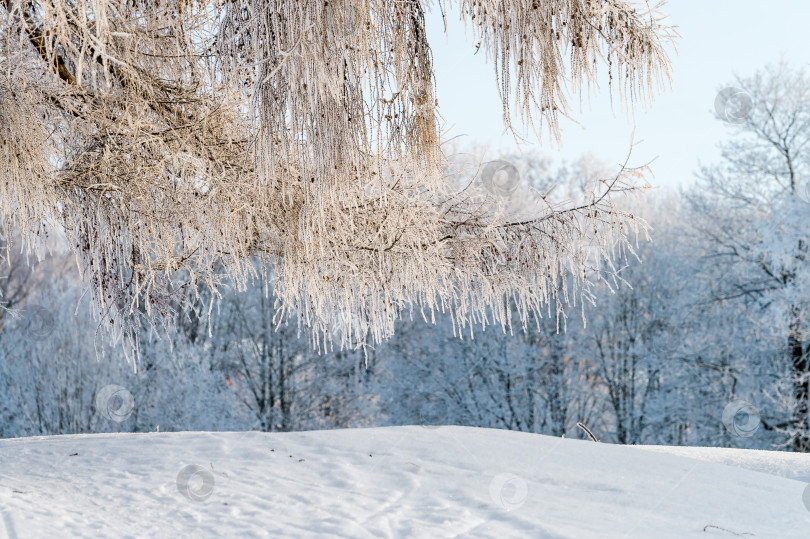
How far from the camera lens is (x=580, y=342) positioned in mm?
16188

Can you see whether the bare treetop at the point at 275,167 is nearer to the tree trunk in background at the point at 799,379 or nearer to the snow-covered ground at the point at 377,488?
the snow-covered ground at the point at 377,488

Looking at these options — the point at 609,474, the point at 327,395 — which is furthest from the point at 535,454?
the point at 327,395

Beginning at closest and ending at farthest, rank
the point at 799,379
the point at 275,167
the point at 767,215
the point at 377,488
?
1. the point at 275,167
2. the point at 377,488
3. the point at 799,379
4. the point at 767,215

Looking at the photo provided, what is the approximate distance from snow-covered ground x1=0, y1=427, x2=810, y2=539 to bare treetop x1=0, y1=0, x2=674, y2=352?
1046 mm

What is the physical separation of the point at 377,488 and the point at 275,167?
7.52 feet

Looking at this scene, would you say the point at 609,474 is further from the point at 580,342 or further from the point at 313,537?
the point at 580,342

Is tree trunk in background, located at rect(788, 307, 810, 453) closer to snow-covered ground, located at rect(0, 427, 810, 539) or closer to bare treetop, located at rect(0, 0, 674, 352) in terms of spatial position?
snow-covered ground, located at rect(0, 427, 810, 539)

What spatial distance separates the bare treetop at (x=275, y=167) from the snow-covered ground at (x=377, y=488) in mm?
1046

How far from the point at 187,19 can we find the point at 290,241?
1.53m

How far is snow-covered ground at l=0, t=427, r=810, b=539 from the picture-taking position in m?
3.85

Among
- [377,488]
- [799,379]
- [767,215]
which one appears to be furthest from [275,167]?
[767,215]

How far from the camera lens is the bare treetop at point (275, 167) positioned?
319cm

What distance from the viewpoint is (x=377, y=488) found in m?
4.59

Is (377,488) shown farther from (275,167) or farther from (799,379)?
(799,379)
